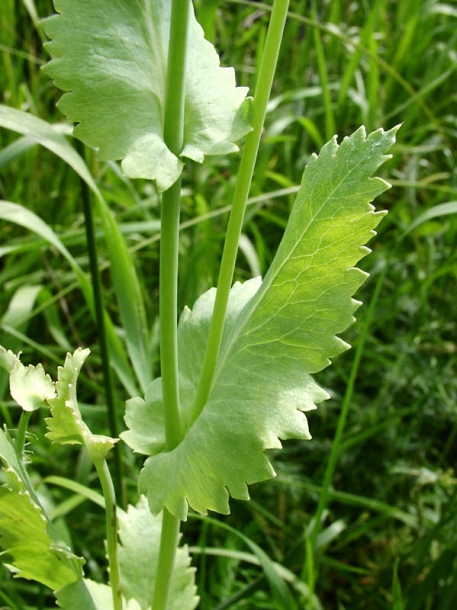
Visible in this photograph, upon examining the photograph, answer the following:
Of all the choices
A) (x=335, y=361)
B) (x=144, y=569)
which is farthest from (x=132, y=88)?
(x=335, y=361)

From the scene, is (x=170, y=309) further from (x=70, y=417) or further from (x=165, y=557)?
(x=165, y=557)

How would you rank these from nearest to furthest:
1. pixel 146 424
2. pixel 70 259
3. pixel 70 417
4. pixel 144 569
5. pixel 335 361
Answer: pixel 70 417, pixel 146 424, pixel 144 569, pixel 70 259, pixel 335 361

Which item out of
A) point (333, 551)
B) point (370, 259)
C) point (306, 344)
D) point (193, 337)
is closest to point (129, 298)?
point (193, 337)

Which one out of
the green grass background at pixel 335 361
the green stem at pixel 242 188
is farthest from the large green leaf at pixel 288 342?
the green grass background at pixel 335 361

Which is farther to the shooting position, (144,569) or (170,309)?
(144,569)

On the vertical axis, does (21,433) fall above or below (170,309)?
below

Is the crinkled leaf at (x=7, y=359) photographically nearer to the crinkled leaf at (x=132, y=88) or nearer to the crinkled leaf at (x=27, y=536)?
the crinkled leaf at (x=27, y=536)
